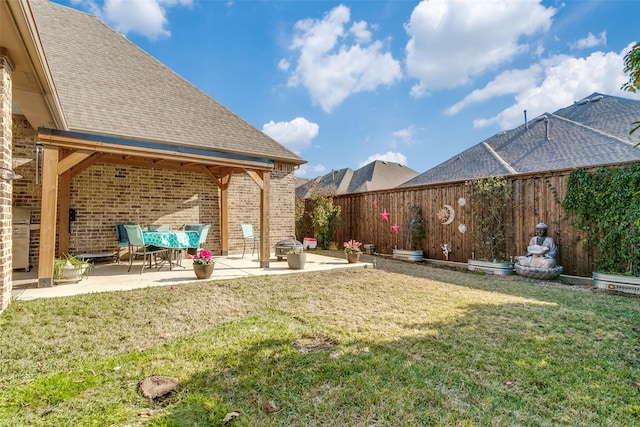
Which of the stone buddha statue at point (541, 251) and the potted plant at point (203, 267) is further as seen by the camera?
the stone buddha statue at point (541, 251)

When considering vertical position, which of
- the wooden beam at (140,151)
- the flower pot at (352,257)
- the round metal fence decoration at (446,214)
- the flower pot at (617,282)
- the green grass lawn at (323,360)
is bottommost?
the green grass lawn at (323,360)

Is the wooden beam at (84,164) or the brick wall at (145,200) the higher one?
the wooden beam at (84,164)

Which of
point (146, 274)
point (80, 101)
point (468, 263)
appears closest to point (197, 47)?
point (80, 101)

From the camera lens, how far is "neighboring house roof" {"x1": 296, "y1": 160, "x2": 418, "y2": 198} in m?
22.6

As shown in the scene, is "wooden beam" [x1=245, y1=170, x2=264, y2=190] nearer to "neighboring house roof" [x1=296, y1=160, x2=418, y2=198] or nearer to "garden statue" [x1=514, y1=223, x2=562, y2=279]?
"garden statue" [x1=514, y1=223, x2=562, y2=279]

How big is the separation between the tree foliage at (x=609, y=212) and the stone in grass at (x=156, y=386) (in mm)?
7295

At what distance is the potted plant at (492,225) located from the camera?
24.9ft

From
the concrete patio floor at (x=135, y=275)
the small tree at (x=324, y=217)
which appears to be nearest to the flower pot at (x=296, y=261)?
the concrete patio floor at (x=135, y=275)

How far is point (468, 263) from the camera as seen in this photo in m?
8.12

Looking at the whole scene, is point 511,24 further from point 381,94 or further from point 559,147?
point 559,147

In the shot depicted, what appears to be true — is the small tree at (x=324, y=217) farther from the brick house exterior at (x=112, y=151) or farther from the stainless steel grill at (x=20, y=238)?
the stainless steel grill at (x=20, y=238)

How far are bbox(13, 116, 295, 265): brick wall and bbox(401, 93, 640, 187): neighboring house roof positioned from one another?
8402mm

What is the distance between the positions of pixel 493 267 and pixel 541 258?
1.06 meters

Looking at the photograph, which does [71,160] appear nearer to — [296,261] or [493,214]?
[296,261]
